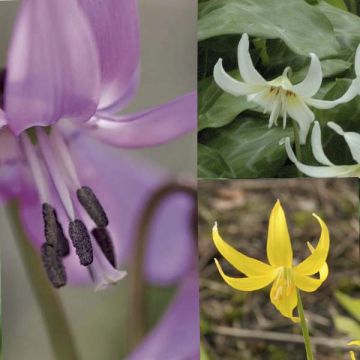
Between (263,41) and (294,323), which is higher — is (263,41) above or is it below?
above

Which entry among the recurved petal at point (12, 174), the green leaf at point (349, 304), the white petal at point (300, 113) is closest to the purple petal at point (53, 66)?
the recurved petal at point (12, 174)

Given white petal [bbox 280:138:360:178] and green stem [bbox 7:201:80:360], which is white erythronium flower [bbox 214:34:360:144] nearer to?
white petal [bbox 280:138:360:178]

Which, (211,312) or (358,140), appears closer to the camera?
(358,140)

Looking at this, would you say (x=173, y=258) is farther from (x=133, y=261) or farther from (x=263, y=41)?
(x=263, y=41)

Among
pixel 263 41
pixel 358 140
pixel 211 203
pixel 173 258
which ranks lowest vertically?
pixel 173 258

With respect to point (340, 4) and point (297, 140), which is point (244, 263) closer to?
point (297, 140)

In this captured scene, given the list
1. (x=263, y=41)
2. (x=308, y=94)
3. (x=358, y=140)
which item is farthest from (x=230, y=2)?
(x=358, y=140)

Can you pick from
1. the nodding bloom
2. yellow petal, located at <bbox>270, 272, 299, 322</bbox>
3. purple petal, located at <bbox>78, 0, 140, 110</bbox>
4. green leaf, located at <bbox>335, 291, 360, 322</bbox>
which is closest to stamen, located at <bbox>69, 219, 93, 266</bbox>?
the nodding bloom
